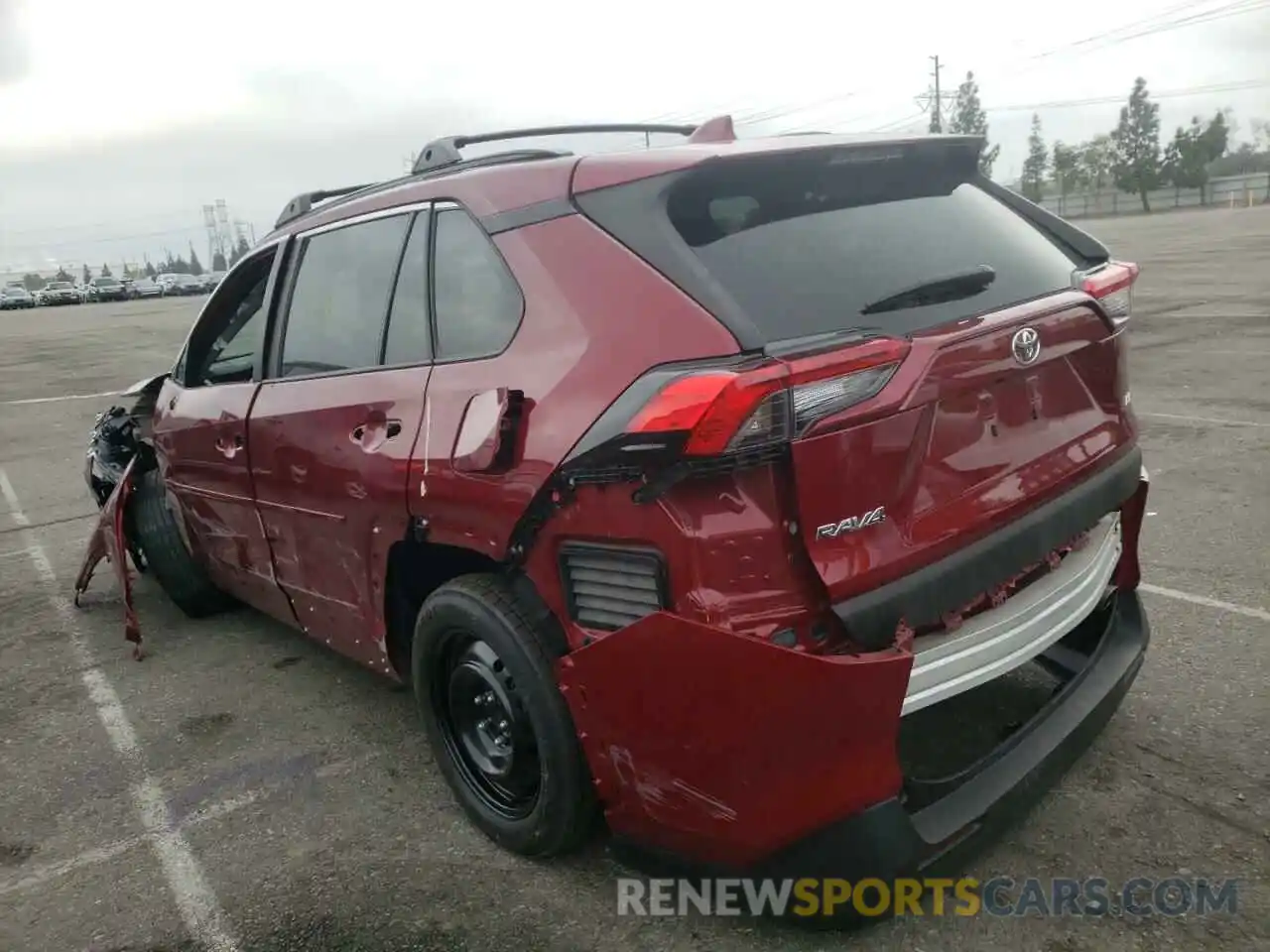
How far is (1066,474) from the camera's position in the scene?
2.60m

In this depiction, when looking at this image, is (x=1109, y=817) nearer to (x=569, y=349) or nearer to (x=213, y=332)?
(x=569, y=349)

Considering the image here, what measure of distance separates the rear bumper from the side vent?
43 centimetres

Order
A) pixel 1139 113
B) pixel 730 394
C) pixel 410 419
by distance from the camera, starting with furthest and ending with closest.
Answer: pixel 1139 113
pixel 410 419
pixel 730 394

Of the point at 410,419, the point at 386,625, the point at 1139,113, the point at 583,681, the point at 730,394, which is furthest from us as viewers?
the point at 1139,113

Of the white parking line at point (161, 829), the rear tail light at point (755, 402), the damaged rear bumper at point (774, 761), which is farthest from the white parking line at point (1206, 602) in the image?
the white parking line at point (161, 829)

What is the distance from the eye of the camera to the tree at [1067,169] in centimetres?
9681

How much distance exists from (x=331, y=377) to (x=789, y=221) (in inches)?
62.9

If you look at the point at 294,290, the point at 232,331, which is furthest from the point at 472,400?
the point at 232,331

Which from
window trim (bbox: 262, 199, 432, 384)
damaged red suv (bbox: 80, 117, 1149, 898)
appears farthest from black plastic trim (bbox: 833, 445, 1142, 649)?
window trim (bbox: 262, 199, 432, 384)

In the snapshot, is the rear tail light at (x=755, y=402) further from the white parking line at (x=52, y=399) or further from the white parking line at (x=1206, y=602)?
the white parking line at (x=52, y=399)

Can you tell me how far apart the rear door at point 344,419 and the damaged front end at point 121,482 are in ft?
4.45

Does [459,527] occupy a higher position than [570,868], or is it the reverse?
[459,527]

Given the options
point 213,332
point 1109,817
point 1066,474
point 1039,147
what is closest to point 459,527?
point 1066,474

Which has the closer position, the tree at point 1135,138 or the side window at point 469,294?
the side window at point 469,294
